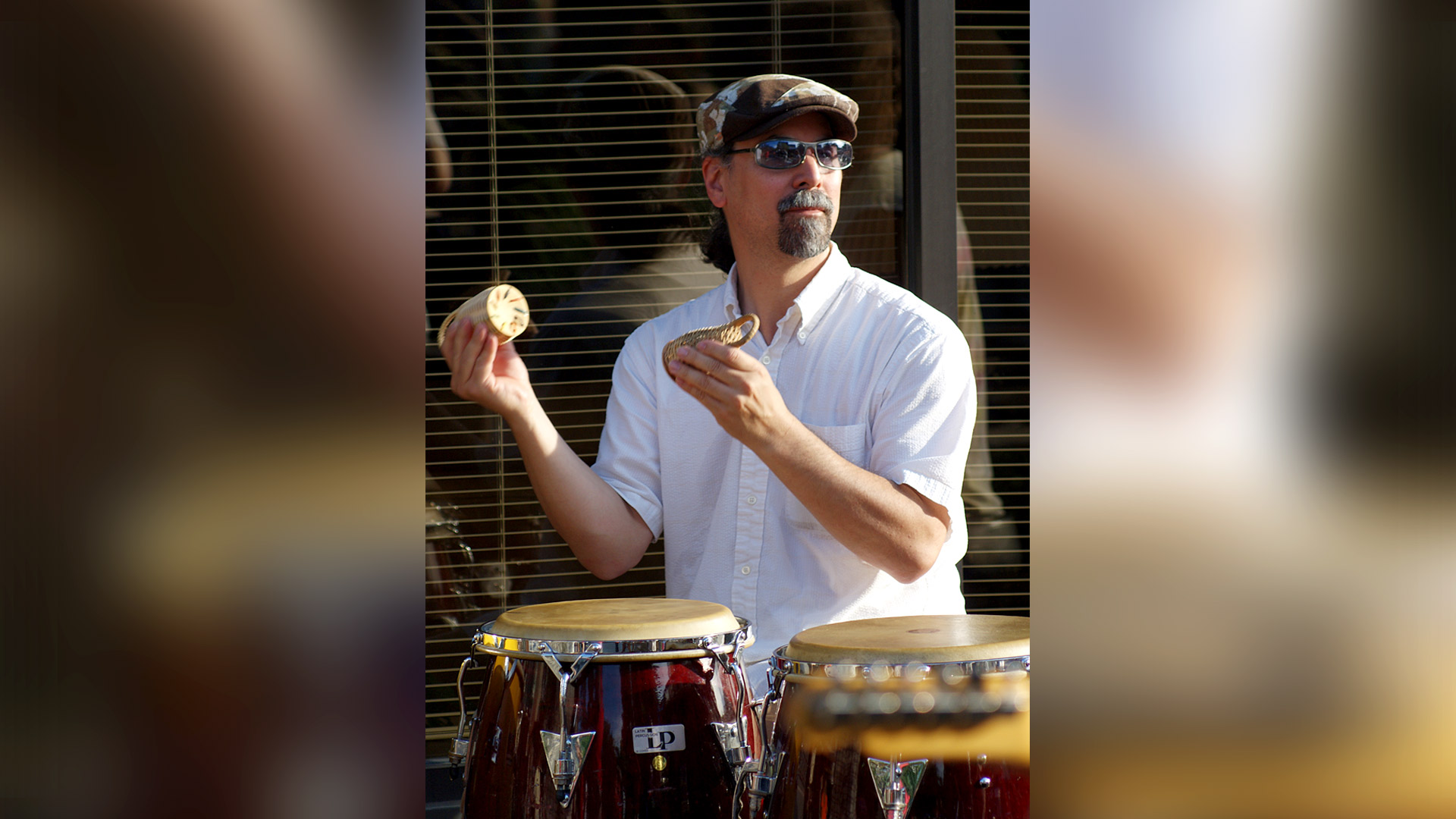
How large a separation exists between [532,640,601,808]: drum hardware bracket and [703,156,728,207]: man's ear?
4.11 feet

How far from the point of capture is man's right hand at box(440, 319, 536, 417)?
2020 mm

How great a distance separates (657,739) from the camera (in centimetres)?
151

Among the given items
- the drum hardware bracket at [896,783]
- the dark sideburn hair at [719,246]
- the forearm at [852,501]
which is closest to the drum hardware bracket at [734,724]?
the drum hardware bracket at [896,783]

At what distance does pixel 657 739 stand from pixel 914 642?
1.21 feet

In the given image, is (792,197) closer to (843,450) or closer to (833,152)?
(833,152)

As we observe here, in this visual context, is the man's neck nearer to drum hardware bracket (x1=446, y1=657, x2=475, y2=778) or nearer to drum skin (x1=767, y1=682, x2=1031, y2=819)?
drum hardware bracket (x1=446, y1=657, x2=475, y2=778)

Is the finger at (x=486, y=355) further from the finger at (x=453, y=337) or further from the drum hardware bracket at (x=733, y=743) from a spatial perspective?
the drum hardware bracket at (x=733, y=743)

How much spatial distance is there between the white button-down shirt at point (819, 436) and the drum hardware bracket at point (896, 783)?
0.76 metres

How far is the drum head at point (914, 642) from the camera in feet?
4.46
